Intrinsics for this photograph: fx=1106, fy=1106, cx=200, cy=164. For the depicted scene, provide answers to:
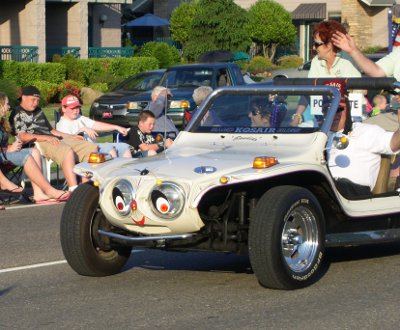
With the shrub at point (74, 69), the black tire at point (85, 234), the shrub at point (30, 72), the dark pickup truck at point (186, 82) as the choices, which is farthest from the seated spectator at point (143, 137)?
the shrub at point (74, 69)

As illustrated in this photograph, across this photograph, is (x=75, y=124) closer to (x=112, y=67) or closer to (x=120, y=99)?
(x=120, y=99)

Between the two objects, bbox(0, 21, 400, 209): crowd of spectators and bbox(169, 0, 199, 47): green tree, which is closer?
bbox(0, 21, 400, 209): crowd of spectators

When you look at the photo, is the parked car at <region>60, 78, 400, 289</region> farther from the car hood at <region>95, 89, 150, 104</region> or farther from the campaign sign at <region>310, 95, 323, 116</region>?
the car hood at <region>95, 89, 150, 104</region>

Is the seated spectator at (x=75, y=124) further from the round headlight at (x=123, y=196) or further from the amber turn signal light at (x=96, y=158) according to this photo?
the round headlight at (x=123, y=196)

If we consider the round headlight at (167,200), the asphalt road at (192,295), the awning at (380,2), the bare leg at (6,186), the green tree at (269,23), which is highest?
the awning at (380,2)

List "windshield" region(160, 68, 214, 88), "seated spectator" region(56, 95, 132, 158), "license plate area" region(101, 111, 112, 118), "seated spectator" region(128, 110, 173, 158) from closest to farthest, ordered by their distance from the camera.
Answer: "seated spectator" region(128, 110, 173, 158)
"seated spectator" region(56, 95, 132, 158)
"windshield" region(160, 68, 214, 88)
"license plate area" region(101, 111, 112, 118)

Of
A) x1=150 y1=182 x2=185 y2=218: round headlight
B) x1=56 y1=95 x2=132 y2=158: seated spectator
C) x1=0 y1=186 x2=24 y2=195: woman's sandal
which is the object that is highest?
x1=56 y1=95 x2=132 y2=158: seated spectator

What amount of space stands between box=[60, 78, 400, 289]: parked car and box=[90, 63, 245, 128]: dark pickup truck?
1371 centimetres

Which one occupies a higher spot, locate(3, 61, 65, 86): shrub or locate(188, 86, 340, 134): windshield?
locate(3, 61, 65, 86): shrub

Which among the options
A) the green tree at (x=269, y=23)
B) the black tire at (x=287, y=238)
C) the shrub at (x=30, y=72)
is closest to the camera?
the black tire at (x=287, y=238)

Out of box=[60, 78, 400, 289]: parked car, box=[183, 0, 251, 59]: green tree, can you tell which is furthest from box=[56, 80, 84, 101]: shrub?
box=[60, 78, 400, 289]: parked car

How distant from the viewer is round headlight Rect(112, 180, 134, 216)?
8016 millimetres

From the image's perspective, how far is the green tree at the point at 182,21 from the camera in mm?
52062

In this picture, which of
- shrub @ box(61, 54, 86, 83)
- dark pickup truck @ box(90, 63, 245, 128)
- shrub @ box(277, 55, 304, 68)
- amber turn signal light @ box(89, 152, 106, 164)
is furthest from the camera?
shrub @ box(277, 55, 304, 68)
